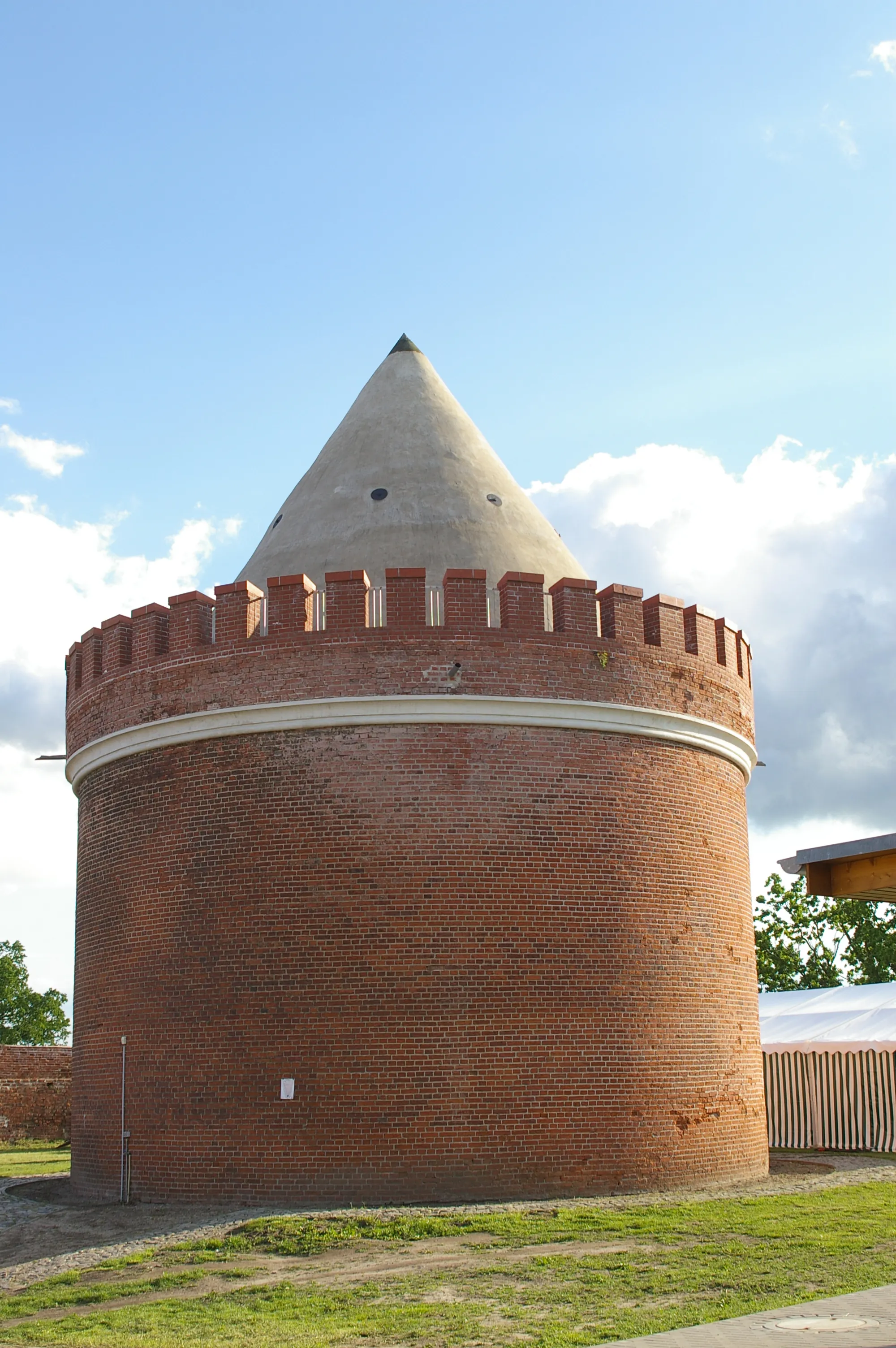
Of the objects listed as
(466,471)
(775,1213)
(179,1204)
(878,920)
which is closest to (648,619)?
(466,471)

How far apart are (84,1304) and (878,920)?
4239cm

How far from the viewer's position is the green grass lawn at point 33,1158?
1998 centimetres

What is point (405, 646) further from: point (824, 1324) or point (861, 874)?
point (824, 1324)

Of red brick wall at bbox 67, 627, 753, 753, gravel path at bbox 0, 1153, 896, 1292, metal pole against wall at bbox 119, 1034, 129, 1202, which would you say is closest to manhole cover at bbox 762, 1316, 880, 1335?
gravel path at bbox 0, 1153, 896, 1292

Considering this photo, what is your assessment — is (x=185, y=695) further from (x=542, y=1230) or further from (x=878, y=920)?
(x=878, y=920)

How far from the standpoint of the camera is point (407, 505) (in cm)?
1744

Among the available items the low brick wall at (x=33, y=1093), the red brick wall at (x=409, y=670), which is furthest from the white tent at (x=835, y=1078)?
the low brick wall at (x=33, y=1093)

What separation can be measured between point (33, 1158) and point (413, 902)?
12.9 meters

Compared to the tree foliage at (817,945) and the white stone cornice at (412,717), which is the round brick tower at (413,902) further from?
the tree foliage at (817,945)

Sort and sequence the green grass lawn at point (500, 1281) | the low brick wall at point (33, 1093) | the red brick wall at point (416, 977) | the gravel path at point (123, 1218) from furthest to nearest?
the low brick wall at point (33, 1093) < the red brick wall at point (416, 977) < the gravel path at point (123, 1218) < the green grass lawn at point (500, 1281)

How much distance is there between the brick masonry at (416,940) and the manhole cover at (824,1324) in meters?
6.01

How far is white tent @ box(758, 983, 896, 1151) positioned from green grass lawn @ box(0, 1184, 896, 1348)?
9988mm

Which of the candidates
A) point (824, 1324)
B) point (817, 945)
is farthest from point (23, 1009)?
point (824, 1324)

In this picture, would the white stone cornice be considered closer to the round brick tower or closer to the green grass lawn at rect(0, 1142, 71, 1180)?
the round brick tower
